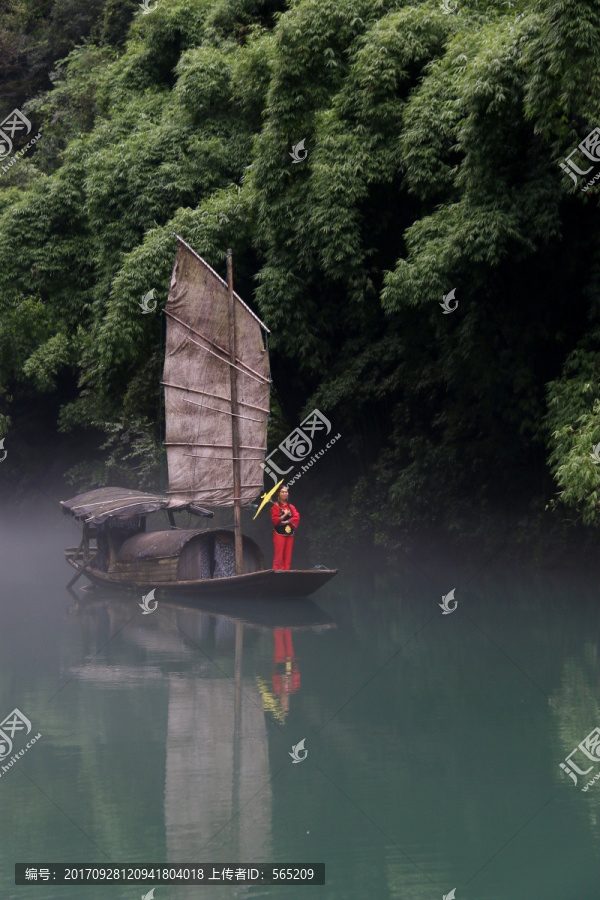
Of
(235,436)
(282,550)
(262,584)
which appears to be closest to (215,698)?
(262,584)

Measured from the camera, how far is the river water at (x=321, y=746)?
411 centimetres

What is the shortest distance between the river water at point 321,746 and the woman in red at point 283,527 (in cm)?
91

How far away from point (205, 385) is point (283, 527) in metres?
1.76

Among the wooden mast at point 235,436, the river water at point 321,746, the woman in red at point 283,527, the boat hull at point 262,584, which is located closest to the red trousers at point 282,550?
the woman in red at point 283,527

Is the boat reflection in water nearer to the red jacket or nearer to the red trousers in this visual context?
the red trousers

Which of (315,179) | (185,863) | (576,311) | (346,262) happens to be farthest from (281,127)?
(185,863)

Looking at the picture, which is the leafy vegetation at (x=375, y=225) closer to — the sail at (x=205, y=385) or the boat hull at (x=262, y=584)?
the sail at (x=205, y=385)

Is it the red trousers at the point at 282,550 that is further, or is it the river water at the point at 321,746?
the red trousers at the point at 282,550

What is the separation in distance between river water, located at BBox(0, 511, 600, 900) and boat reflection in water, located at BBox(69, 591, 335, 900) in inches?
0.8

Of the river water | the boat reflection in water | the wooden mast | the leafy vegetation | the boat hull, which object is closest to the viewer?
the river water

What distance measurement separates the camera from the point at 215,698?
685 centimetres

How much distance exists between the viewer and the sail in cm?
1134

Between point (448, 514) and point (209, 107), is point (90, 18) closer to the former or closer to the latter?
point (209, 107)

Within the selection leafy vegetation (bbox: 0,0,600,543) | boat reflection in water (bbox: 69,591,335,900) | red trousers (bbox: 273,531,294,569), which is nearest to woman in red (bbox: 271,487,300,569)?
red trousers (bbox: 273,531,294,569)
